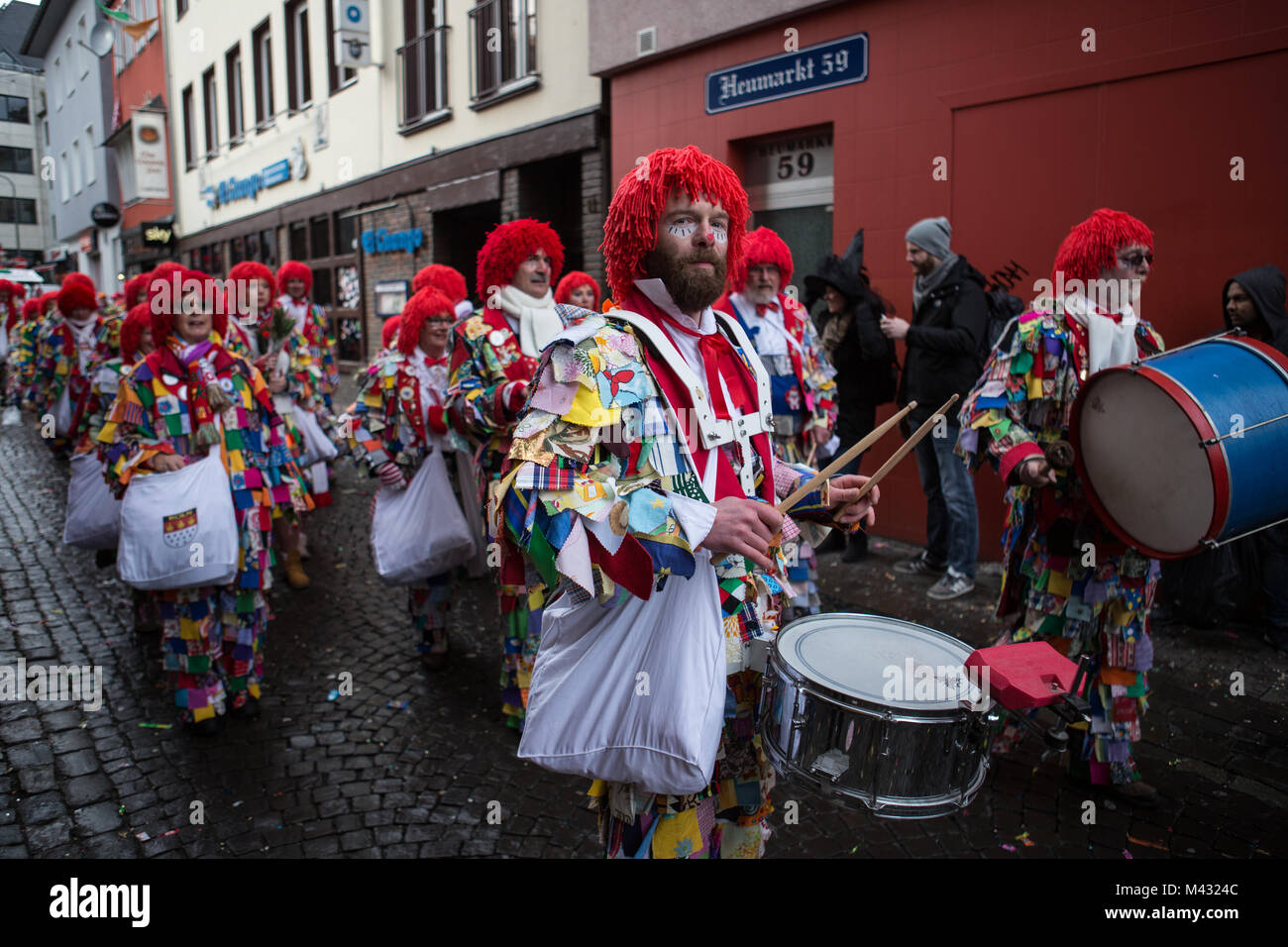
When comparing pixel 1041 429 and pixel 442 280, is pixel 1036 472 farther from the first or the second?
pixel 442 280

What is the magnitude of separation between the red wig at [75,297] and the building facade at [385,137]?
4.72 metres

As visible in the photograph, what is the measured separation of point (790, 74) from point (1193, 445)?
18.7 feet

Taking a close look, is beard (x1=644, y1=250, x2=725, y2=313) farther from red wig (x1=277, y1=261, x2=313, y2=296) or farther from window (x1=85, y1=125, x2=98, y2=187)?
window (x1=85, y1=125, x2=98, y2=187)

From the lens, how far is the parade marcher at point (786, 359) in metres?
4.84

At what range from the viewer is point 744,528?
1706mm

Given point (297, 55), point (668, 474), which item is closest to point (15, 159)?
point (297, 55)

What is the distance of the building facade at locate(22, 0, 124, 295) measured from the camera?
2778 centimetres

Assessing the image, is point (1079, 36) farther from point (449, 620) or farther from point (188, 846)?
point (188, 846)

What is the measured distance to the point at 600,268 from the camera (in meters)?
9.95

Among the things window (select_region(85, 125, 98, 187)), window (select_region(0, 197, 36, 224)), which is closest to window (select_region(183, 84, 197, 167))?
window (select_region(0, 197, 36, 224))

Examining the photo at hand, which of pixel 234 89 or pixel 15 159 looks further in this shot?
pixel 15 159

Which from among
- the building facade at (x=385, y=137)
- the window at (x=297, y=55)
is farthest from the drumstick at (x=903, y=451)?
the window at (x=297, y=55)

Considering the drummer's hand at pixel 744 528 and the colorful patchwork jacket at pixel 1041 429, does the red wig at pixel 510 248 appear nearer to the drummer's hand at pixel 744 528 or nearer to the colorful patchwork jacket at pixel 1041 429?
the colorful patchwork jacket at pixel 1041 429
